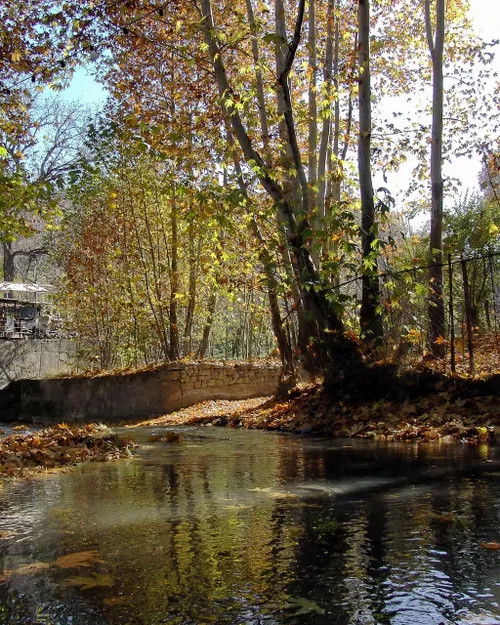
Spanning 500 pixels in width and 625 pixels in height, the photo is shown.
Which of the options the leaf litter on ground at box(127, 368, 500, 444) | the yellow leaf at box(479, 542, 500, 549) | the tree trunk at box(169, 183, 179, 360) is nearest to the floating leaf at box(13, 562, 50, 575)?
the yellow leaf at box(479, 542, 500, 549)

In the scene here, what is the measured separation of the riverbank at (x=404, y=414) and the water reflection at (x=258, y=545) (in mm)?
1920

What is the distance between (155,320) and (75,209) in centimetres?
461

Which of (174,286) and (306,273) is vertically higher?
(174,286)

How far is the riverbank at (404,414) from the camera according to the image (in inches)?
320

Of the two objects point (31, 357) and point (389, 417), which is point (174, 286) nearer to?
point (389, 417)

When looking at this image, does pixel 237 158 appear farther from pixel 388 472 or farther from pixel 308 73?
pixel 388 472

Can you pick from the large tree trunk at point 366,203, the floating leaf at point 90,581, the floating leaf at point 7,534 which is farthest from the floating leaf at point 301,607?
the large tree trunk at point 366,203

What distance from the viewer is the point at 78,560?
3.16 meters

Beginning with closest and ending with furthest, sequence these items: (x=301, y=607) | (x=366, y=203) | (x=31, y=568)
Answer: (x=301, y=607)
(x=31, y=568)
(x=366, y=203)

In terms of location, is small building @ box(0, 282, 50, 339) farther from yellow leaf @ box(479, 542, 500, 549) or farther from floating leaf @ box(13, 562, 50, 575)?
yellow leaf @ box(479, 542, 500, 549)

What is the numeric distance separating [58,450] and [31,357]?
2096cm

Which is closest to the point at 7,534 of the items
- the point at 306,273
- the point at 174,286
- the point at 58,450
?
the point at 58,450

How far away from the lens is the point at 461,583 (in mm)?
2699

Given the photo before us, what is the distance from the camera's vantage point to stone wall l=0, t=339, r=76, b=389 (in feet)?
86.6
